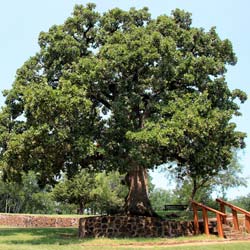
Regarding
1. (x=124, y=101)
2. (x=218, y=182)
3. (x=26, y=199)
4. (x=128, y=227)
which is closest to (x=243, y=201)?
(x=218, y=182)

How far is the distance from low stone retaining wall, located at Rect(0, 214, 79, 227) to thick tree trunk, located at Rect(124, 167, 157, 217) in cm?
1365

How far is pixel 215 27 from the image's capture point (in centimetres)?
2003

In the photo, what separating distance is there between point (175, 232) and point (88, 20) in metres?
11.8

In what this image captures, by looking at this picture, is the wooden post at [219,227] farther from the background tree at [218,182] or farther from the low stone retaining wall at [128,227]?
the background tree at [218,182]

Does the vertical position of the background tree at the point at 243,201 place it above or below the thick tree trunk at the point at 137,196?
above

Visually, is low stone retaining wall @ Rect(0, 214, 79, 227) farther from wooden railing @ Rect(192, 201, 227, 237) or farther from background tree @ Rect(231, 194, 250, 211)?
background tree @ Rect(231, 194, 250, 211)

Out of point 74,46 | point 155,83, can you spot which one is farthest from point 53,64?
point 155,83

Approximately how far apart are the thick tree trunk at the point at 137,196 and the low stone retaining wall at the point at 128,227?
948 mm

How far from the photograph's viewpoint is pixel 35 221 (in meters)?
33.7

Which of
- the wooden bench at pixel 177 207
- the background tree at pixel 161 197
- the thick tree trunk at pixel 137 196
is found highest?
the background tree at pixel 161 197

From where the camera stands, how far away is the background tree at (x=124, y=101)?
15.7 m

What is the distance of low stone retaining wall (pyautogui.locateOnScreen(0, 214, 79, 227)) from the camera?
32219 mm

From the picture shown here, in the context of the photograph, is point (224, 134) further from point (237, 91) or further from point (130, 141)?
point (130, 141)

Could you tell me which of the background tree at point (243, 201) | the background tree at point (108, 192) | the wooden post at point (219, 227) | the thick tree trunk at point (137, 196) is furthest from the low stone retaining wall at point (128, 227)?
the background tree at point (243, 201)
